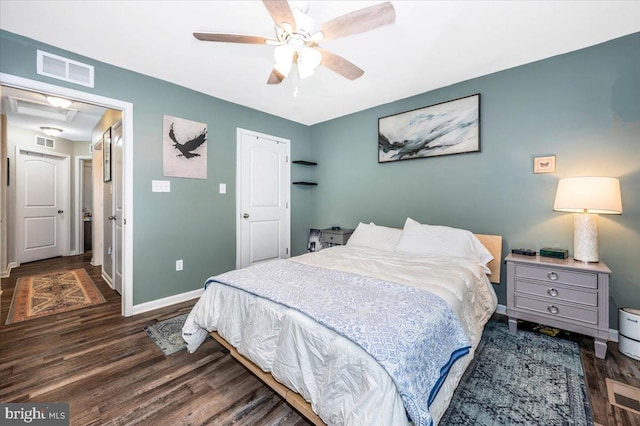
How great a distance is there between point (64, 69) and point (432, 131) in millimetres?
3720

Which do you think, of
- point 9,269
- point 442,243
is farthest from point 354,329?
point 9,269

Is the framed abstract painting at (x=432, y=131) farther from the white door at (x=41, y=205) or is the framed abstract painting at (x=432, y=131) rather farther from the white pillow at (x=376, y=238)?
the white door at (x=41, y=205)

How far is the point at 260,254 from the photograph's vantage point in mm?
3938

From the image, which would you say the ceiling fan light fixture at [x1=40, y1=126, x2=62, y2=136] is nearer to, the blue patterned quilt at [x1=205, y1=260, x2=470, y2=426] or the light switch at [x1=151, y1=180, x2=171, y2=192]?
the light switch at [x1=151, y1=180, x2=171, y2=192]

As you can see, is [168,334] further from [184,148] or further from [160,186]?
[184,148]

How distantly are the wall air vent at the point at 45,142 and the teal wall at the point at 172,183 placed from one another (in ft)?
12.5

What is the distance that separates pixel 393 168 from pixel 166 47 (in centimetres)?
278

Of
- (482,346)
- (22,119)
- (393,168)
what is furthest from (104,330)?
(22,119)

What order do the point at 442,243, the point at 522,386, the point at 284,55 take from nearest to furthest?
the point at 522,386 < the point at 284,55 < the point at 442,243

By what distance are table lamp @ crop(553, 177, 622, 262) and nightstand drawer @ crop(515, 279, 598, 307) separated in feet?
0.95

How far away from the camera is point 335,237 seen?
12.4 feet

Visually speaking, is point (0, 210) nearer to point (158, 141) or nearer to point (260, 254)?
point (158, 141)

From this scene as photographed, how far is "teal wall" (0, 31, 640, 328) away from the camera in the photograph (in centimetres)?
217

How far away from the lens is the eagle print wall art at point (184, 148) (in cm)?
295
